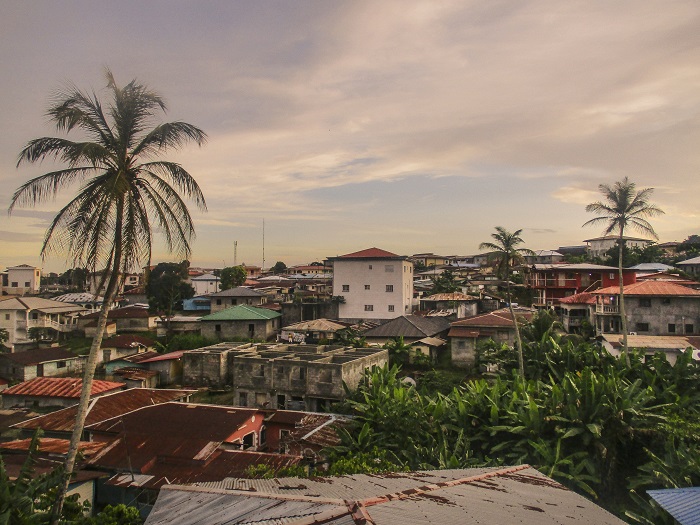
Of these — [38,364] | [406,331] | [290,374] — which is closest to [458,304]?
[406,331]

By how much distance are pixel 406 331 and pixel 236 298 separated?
21.1 meters

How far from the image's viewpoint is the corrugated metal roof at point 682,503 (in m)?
9.48

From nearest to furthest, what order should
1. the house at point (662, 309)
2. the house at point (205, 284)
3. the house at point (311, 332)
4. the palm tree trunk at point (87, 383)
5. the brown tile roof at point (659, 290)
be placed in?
the palm tree trunk at point (87, 383)
the brown tile roof at point (659, 290)
the house at point (662, 309)
the house at point (311, 332)
the house at point (205, 284)

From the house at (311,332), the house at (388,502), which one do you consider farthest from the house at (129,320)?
the house at (388,502)

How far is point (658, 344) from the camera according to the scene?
2847cm

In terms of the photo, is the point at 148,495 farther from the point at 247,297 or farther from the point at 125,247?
the point at 247,297

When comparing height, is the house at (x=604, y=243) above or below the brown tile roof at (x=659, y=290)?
above

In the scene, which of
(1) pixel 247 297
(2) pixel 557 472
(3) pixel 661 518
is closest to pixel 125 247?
(2) pixel 557 472

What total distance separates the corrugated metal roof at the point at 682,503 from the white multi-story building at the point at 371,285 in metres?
36.3

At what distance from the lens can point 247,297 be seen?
164ft

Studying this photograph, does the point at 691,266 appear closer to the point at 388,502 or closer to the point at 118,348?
the point at 118,348

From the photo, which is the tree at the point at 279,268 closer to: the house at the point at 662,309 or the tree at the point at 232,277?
the tree at the point at 232,277

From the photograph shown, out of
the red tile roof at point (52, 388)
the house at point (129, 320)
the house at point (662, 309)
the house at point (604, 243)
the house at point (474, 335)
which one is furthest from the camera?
the house at point (604, 243)

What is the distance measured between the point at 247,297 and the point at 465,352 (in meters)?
25.5
